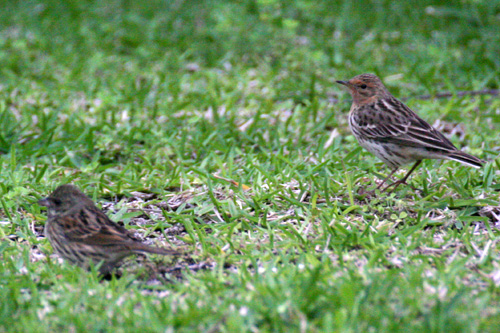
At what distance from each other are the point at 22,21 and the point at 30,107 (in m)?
4.24

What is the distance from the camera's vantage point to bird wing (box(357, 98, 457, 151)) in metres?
5.82

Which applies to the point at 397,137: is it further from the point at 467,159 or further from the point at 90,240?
the point at 90,240

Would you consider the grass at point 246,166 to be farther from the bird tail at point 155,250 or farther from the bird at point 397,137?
the bird at point 397,137

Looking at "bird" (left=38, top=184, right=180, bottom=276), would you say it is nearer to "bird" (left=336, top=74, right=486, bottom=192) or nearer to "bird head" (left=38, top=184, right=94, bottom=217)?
"bird head" (left=38, top=184, right=94, bottom=217)

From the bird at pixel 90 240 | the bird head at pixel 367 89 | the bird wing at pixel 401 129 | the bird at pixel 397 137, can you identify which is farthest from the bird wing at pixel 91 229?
the bird head at pixel 367 89

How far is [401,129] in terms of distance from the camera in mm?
6066

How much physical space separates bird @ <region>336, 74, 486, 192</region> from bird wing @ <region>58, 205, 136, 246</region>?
2570 millimetres

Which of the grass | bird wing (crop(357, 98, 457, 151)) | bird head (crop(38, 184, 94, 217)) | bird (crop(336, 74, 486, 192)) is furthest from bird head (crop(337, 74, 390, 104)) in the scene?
bird head (crop(38, 184, 94, 217))

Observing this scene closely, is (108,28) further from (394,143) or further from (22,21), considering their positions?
(394,143)

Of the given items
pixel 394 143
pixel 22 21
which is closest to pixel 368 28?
pixel 394 143

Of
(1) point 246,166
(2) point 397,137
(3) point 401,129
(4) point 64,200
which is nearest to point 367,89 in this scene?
(3) point 401,129

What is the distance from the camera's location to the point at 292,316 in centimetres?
355

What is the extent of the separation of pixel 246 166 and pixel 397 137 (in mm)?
1660

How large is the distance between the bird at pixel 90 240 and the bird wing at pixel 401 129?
2.62 m
